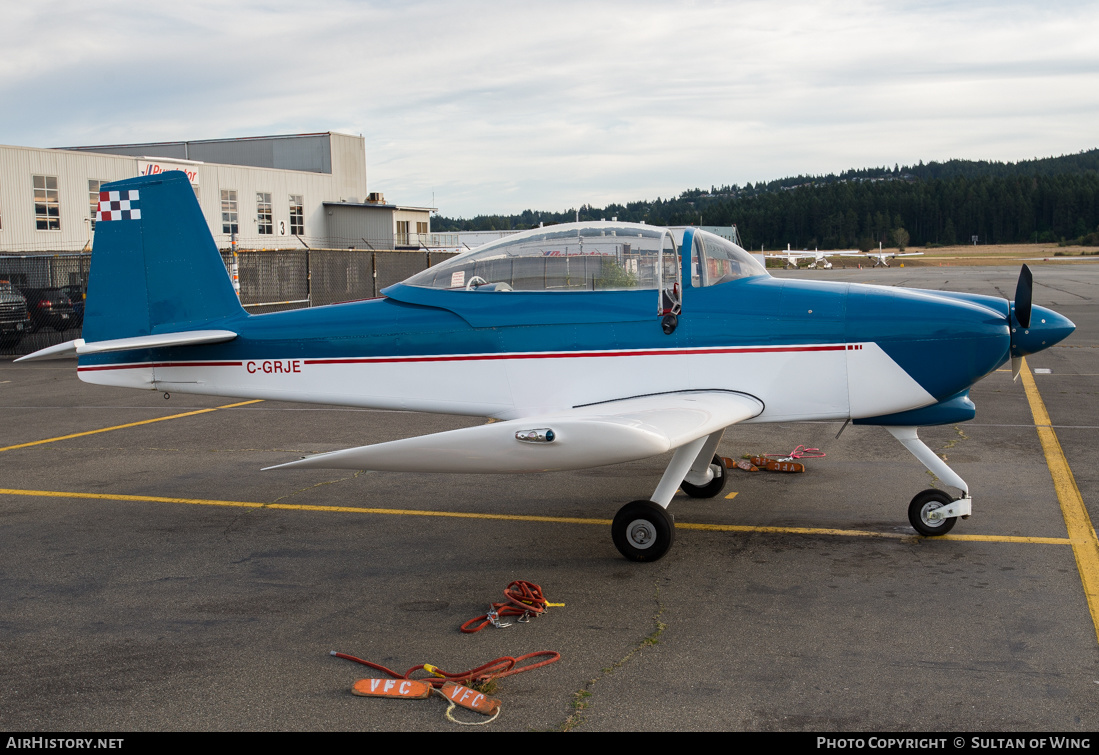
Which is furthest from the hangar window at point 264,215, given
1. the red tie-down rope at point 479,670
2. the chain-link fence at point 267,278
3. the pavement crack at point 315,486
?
the red tie-down rope at point 479,670

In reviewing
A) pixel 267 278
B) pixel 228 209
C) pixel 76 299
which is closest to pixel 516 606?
pixel 76 299

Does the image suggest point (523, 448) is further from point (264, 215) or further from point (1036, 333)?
point (264, 215)

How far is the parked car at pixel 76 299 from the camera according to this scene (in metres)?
Answer: 20.1

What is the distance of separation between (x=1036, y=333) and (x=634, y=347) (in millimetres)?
2615

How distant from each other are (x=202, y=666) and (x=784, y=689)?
268 centimetres

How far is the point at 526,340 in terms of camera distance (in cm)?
612

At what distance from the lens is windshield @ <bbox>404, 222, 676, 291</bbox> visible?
6.04m

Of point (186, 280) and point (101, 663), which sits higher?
point (186, 280)

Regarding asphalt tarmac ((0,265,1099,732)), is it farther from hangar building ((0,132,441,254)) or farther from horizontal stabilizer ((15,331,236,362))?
hangar building ((0,132,441,254))

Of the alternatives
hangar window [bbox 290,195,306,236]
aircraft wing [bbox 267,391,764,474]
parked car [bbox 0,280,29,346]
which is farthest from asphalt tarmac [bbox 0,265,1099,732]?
hangar window [bbox 290,195,306,236]
